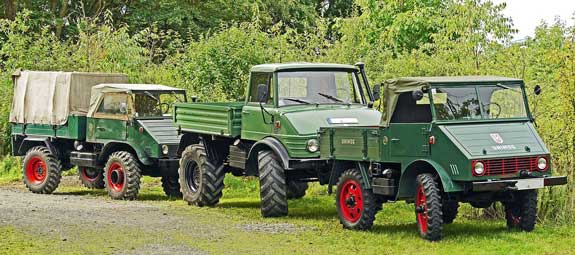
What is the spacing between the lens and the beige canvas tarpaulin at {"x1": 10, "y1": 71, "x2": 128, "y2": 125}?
23297 mm

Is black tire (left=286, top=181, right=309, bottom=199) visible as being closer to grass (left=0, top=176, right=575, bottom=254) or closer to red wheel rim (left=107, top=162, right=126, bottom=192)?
grass (left=0, top=176, right=575, bottom=254)

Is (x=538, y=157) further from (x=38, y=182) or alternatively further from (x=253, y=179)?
(x=38, y=182)

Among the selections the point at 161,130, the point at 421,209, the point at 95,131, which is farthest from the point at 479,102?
the point at 95,131

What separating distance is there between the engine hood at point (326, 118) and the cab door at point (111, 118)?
5159 mm

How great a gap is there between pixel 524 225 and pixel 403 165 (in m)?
1.84

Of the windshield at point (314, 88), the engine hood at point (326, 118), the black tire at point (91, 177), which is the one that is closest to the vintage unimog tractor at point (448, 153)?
the engine hood at point (326, 118)

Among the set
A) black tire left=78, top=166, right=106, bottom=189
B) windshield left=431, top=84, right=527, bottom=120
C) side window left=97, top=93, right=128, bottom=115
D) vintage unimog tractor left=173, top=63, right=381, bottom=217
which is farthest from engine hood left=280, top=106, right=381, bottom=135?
black tire left=78, top=166, right=106, bottom=189

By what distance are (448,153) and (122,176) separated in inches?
367

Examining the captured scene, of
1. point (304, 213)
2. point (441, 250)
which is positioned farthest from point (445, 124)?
point (304, 213)

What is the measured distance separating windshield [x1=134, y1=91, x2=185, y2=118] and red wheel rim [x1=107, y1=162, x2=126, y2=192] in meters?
1.15

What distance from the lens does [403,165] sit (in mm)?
14719

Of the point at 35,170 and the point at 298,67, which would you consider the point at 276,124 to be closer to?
the point at 298,67

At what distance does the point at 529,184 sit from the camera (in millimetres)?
13891

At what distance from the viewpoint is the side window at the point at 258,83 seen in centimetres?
1806
